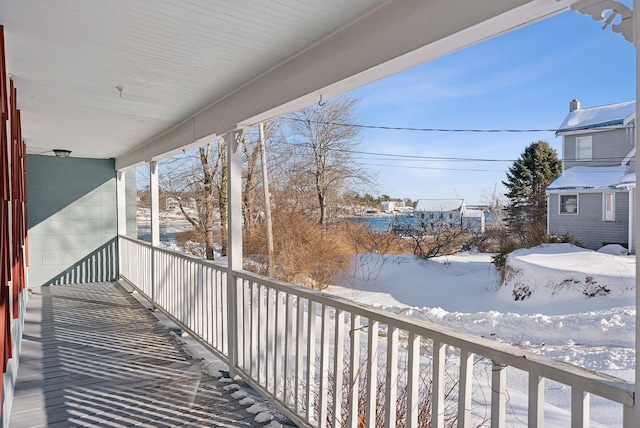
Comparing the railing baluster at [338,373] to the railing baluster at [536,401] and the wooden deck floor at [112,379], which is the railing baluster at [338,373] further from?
the railing baluster at [536,401]

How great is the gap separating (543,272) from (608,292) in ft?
3.93

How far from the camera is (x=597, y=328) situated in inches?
261

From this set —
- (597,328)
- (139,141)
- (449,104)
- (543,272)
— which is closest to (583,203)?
(543,272)

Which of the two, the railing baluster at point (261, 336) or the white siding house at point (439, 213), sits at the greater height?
Result: the white siding house at point (439, 213)

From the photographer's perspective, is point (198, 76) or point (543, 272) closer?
point (198, 76)

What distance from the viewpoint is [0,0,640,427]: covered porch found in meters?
1.53

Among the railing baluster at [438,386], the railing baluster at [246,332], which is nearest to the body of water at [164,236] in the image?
the railing baluster at [246,332]

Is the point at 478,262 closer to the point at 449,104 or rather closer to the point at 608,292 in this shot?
the point at 608,292

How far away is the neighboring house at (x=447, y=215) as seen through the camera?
46.3 ft

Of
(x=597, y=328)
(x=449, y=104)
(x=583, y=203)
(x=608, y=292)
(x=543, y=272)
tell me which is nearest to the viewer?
(x=597, y=328)

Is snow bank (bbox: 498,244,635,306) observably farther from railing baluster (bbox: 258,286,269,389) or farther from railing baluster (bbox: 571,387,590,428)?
railing baluster (bbox: 571,387,590,428)

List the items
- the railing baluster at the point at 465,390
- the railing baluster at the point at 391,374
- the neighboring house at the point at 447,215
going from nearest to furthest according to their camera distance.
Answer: the railing baluster at the point at 465,390 → the railing baluster at the point at 391,374 → the neighboring house at the point at 447,215

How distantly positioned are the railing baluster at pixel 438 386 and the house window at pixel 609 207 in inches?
476

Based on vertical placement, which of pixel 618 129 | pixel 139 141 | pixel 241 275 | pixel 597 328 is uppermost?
pixel 618 129
